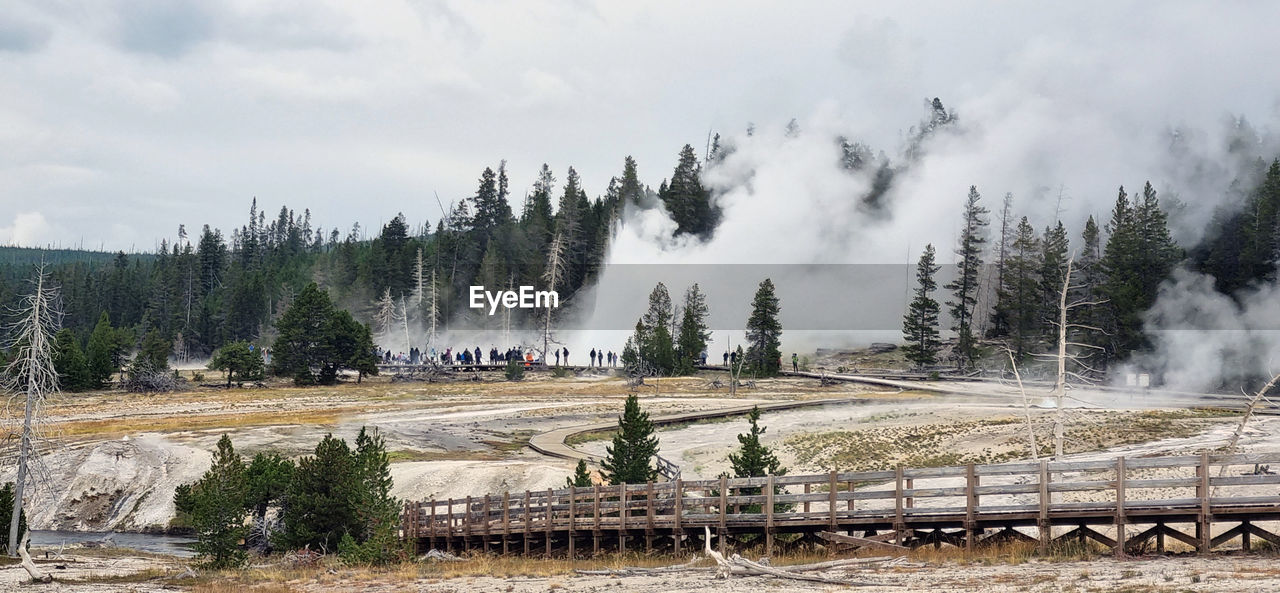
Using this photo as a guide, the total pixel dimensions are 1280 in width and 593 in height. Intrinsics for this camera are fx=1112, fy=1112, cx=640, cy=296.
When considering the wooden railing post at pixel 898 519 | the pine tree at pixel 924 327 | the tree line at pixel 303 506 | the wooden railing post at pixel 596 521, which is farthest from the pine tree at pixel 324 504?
the pine tree at pixel 924 327

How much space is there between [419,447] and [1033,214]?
298 feet

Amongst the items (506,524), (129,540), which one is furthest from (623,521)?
(129,540)

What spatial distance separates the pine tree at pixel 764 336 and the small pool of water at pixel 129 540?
6514 cm

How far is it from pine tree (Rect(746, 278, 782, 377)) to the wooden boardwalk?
73.9 meters

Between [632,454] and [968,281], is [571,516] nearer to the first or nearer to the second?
[632,454]

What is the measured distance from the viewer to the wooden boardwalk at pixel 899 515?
1852 cm

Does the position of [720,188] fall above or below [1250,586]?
above

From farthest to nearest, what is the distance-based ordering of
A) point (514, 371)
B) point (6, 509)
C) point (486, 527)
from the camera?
point (514, 371)
point (6, 509)
point (486, 527)

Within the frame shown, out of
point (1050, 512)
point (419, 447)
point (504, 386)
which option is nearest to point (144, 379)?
point (504, 386)

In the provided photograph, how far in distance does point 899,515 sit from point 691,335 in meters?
90.2

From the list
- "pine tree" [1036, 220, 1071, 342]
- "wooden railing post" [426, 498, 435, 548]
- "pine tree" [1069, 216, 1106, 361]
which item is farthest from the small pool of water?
"pine tree" [1036, 220, 1071, 342]

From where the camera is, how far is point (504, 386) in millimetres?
102750

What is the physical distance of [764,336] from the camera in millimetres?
106812

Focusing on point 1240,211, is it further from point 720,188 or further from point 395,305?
point 395,305
